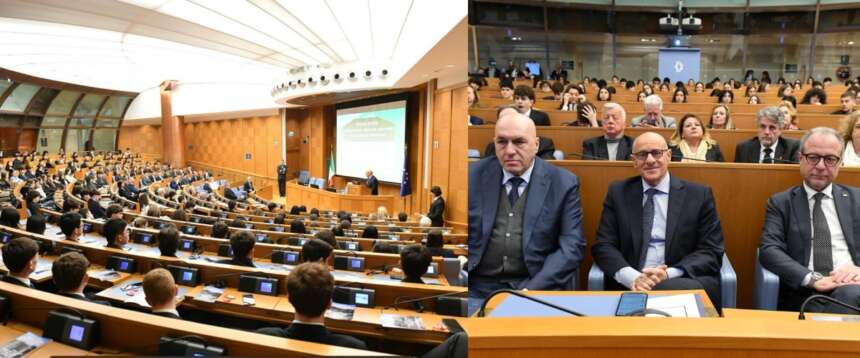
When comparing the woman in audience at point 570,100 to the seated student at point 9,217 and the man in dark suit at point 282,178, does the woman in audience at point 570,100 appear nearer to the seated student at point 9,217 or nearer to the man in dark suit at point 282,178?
the man in dark suit at point 282,178

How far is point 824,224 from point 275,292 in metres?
1.63

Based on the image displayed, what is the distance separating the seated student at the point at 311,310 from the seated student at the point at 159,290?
0.20 metres

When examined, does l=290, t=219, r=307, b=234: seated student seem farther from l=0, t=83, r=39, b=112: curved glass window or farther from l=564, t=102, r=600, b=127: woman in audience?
l=564, t=102, r=600, b=127: woman in audience

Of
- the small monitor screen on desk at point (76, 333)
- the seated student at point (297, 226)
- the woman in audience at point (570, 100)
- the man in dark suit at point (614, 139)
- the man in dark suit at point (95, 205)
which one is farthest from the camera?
the woman in audience at point (570, 100)

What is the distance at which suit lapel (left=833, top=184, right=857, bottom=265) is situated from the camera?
1.68 meters

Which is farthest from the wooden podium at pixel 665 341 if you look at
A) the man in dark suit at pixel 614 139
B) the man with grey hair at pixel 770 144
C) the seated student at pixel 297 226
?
the man with grey hair at pixel 770 144

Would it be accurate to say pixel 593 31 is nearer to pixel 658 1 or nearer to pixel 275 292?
pixel 658 1

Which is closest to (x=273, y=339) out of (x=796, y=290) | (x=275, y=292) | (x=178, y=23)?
(x=275, y=292)

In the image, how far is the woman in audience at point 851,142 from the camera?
213 centimetres

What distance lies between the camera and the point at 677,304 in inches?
43.4

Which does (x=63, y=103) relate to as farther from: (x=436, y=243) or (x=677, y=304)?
(x=677, y=304)

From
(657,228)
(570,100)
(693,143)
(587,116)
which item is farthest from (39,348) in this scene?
(570,100)

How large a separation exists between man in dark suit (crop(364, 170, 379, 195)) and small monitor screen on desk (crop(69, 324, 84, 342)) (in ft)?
4.15

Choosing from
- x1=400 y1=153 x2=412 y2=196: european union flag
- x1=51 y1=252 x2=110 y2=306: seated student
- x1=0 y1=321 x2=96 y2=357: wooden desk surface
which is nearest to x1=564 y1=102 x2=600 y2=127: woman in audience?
x1=400 y1=153 x2=412 y2=196: european union flag
